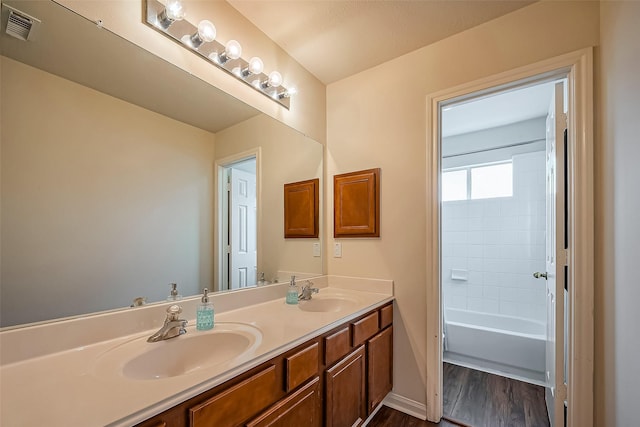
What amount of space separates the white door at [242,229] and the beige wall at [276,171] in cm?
8

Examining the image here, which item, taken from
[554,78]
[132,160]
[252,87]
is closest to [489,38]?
[554,78]

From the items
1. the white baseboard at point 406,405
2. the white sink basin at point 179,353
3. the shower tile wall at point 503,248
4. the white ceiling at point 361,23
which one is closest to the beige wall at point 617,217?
the white ceiling at point 361,23

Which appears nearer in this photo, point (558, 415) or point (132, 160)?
point (132, 160)

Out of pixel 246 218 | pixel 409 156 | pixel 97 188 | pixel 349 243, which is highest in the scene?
pixel 409 156

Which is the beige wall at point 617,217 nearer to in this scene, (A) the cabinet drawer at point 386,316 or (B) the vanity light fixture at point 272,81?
(A) the cabinet drawer at point 386,316

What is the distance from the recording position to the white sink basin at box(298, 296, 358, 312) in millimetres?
1777

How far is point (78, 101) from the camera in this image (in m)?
1.03

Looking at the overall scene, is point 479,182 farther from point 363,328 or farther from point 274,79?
point 274,79

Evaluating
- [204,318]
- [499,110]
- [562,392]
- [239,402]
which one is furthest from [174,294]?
[499,110]

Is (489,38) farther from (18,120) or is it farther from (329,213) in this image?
(18,120)

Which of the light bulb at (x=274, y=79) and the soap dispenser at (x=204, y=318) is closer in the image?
the soap dispenser at (x=204, y=318)

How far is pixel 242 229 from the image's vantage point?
165cm

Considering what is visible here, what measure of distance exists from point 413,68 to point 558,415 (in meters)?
2.21

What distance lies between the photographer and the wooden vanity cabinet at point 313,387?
0.79 metres
